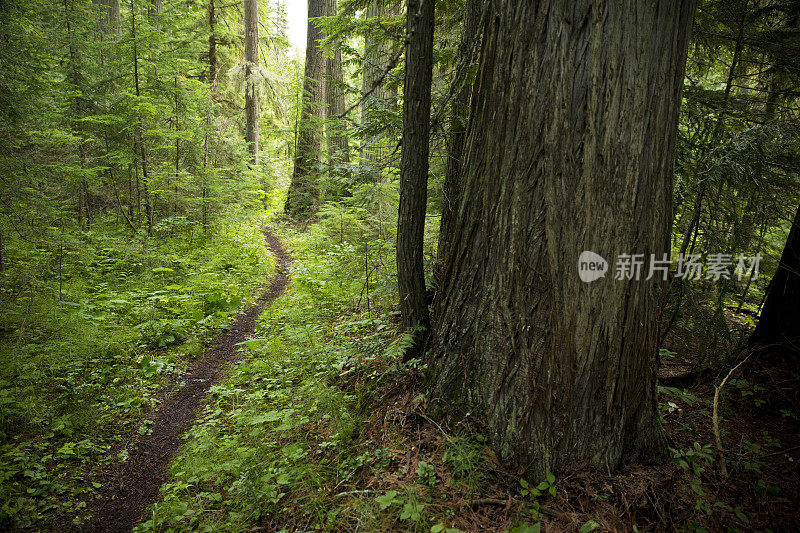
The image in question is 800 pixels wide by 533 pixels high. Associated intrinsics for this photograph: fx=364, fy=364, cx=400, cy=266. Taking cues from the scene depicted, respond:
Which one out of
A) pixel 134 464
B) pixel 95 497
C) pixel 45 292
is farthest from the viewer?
pixel 45 292

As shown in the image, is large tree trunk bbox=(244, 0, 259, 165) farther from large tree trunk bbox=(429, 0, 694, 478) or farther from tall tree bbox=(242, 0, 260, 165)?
large tree trunk bbox=(429, 0, 694, 478)

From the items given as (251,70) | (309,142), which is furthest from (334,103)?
(251,70)

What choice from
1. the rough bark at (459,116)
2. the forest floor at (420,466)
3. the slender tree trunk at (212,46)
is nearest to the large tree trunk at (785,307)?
the forest floor at (420,466)

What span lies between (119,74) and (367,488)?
981 centimetres

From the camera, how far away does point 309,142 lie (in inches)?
493

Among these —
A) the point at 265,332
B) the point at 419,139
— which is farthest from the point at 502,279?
the point at 265,332

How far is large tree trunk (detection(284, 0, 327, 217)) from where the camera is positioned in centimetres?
1198

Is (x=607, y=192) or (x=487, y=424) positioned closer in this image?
(x=607, y=192)

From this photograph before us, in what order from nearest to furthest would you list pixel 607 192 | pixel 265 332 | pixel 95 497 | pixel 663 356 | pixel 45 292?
pixel 607 192 → pixel 95 497 → pixel 663 356 → pixel 45 292 → pixel 265 332

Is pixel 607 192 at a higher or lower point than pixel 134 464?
higher

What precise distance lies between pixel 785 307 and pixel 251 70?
1659 cm

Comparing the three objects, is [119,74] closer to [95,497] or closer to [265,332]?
[265,332]

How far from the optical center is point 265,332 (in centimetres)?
570
